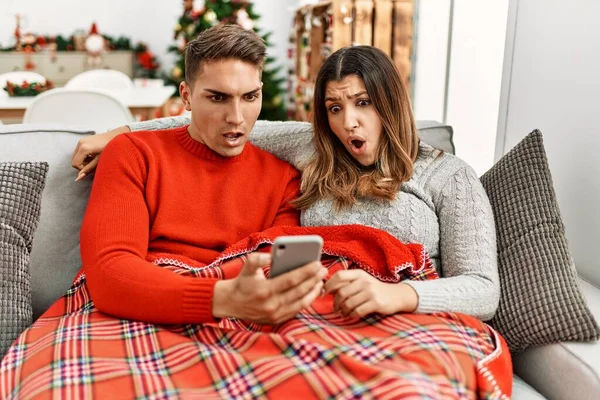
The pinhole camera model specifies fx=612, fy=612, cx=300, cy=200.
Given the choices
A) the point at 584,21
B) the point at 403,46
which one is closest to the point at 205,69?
the point at 584,21

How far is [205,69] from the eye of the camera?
1.37 meters

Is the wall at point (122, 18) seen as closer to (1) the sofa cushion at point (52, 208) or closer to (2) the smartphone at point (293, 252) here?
(1) the sofa cushion at point (52, 208)

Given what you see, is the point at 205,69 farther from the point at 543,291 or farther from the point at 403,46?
the point at 403,46

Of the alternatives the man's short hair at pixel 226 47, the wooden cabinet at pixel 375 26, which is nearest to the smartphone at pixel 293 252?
the man's short hair at pixel 226 47

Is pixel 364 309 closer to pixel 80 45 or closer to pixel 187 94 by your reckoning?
pixel 187 94

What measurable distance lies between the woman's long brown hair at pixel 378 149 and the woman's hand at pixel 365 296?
0.32 m

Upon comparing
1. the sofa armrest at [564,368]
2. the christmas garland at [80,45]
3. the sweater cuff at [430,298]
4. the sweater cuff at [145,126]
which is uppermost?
the christmas garland at [80,45]

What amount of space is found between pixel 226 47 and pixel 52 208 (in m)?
0.60

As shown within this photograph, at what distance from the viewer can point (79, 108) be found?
9.50 feet

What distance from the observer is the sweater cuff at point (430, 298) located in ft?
3.87

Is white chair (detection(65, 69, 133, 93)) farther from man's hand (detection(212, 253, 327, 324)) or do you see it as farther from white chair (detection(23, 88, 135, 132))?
man's hand (detection(212, 253, 327, 324))

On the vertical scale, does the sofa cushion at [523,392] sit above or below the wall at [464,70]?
below

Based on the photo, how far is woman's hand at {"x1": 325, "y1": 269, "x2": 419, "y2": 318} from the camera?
113 cm

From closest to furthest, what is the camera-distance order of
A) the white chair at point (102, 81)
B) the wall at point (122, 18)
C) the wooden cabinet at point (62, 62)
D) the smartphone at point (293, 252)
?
1. the smartphone at point (293, 252)
2. the white chair at point (102, 81)
3. the wooden cabinet at point (62, 62)
4. the wall at point (122, 18)
